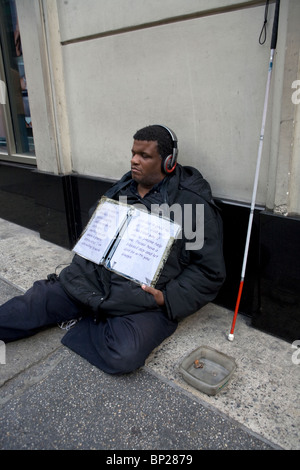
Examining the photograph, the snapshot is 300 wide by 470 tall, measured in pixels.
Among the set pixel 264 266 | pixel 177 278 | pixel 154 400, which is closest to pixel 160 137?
pixel 177 278

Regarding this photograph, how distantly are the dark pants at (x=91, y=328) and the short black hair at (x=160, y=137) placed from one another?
108cm

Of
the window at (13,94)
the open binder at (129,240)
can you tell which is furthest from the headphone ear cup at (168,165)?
the window at (13,94)

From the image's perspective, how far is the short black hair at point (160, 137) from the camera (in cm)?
246

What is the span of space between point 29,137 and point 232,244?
327 cm

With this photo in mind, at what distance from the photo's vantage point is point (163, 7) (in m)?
2.70

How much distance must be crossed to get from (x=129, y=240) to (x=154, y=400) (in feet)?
3.40

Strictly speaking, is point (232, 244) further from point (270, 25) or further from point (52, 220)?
point (52, 220)

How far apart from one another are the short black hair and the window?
243 centimetres

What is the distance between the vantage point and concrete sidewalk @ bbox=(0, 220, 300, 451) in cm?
183

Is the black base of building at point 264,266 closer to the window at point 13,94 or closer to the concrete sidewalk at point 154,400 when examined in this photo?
the concrete sidewalk at point 154,400

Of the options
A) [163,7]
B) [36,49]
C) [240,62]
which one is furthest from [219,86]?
A: [36,49]

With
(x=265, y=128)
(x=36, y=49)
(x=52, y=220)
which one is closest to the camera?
(x=265, y=128)

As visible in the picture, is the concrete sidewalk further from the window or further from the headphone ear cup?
the window

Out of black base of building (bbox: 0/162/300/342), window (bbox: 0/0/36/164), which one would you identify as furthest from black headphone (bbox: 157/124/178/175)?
window (bbox: 0/0/36/164)
